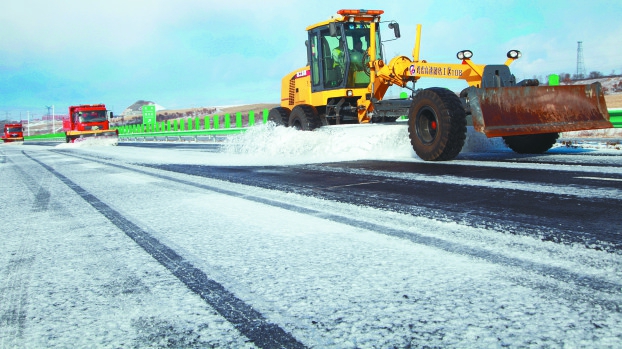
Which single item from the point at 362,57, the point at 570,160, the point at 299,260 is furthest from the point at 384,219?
the point at 362,57

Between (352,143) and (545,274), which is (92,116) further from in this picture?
(545,274)

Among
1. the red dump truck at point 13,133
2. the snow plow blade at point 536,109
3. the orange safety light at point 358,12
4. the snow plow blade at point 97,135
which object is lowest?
the snow plow blade at point 536,109

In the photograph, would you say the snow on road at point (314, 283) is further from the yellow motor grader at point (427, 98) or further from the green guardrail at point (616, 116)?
the green guardrail at point (616, 116)

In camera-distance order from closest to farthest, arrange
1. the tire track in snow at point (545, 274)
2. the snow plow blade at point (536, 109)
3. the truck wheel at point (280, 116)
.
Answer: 1. the tire track in snow at point (545, 274)
2. the snow plow blade at point (536, 109)
3. the truck wheel at point (280, 116)

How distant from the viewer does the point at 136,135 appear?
43.8 m

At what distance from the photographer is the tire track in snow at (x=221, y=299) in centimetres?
135

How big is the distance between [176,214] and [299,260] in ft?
5.26

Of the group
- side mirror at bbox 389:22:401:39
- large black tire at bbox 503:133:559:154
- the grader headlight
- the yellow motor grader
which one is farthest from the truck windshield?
large black tire at bbox 503:133:559:154

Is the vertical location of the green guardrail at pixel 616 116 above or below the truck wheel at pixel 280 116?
below

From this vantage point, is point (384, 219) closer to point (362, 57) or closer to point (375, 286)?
point (375, 286)

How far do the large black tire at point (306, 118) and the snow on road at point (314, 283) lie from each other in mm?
6820

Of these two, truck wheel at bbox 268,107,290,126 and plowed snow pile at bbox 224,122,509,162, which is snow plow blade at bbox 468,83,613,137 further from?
truck wheel at bbox 268,107,290,126

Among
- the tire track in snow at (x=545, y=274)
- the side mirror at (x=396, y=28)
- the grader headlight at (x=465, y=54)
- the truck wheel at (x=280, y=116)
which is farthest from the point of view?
the truck wheel at (x=280, y=116)

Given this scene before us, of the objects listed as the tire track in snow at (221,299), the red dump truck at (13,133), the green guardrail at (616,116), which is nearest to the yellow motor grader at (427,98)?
the green guardrail at (616,116)
